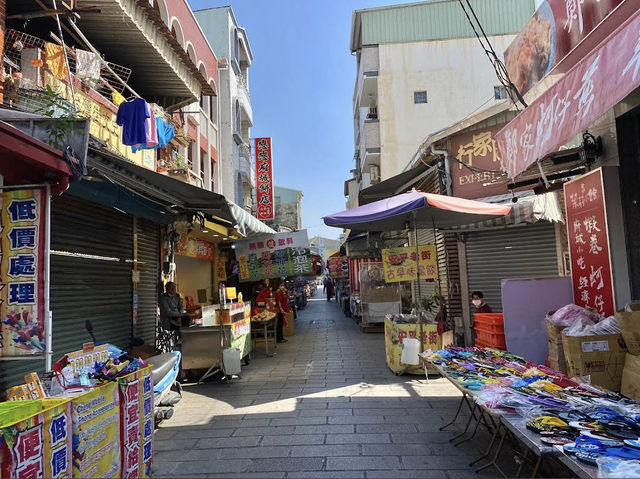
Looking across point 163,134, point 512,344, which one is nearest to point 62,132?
point 163,134

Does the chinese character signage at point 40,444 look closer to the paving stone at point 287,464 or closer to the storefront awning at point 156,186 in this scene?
the paving stone at point 287,464

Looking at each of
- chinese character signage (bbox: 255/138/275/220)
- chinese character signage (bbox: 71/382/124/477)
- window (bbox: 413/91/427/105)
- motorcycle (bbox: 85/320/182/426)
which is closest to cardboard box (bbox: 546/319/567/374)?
chinese character signage (bbox: 71/382/124/477)

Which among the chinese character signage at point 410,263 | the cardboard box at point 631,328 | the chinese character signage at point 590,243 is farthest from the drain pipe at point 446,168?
the cardboard box at point 631,328

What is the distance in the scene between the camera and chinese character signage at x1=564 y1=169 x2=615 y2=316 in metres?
4.96

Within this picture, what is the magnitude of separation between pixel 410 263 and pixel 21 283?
673cm

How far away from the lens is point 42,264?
3535mm

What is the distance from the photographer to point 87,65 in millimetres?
7457

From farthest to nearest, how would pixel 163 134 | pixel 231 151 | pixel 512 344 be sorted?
1. pixel 231 151
2. pixel 163 134
3. pixel 512 344

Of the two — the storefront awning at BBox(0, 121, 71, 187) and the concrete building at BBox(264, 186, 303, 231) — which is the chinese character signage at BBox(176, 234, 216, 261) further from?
the concrete building at BBox(264, 186, 303, 231)

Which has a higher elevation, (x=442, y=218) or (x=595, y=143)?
(x=595, y=143)

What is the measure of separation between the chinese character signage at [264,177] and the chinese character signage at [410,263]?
1312cm

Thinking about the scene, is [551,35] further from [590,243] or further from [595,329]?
[595,329]

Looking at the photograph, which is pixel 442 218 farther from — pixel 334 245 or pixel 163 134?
pixel 334 245

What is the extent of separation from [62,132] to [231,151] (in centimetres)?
1589
